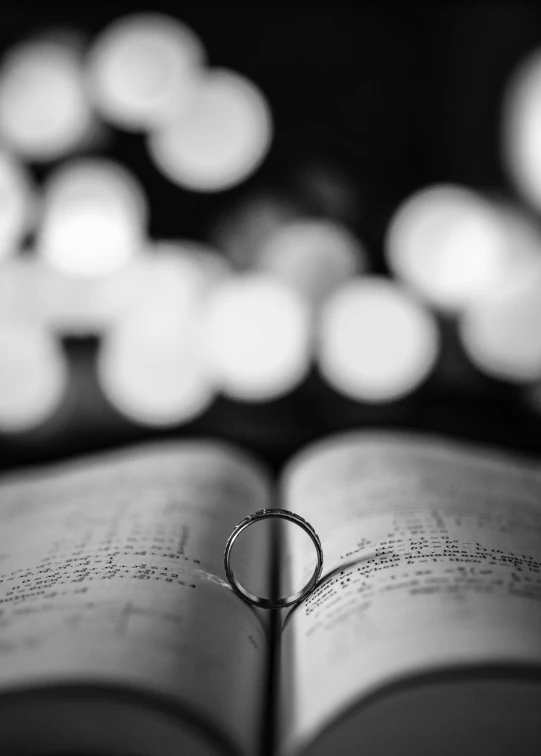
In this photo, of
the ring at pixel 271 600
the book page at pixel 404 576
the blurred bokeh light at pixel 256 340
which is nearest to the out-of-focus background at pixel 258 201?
the blurred bokeh light at pixel 256 340

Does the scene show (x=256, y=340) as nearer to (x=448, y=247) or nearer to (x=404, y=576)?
(x=448, y=247)

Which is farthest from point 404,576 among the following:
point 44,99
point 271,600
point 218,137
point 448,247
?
point 44,99

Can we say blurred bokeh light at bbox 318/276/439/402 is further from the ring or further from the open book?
the ring

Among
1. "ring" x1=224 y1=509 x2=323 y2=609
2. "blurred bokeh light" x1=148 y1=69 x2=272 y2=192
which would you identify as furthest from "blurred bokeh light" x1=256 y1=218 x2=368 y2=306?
"ring" x1=224 y1=509 x2=323 y2=609

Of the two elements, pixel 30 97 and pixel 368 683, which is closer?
pixel 368 683

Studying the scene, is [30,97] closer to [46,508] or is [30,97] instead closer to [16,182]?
[16,182]

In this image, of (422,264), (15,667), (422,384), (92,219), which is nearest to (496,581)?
(15,667)
